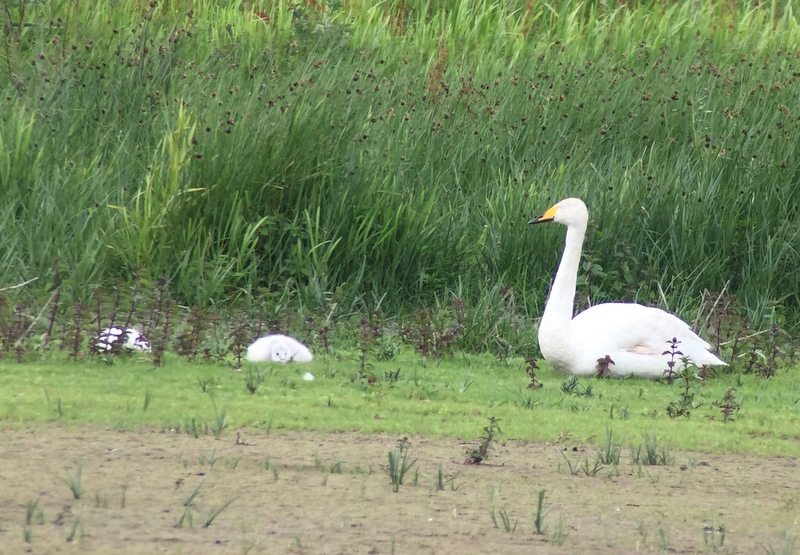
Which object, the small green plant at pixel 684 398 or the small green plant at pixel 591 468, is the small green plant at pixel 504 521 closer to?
the small green plant at pixel 591 468

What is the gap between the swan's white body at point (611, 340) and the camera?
273 inches

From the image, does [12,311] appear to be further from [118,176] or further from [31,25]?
[31,25]

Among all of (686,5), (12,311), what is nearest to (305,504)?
(12,311)

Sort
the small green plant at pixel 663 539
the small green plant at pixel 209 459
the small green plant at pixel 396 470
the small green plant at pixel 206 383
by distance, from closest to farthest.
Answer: the small green plant at pixel 663 539, the small green plant at pixel 396 470, the small green plant at pixel 209 459, the small green plant at pixel 206 383

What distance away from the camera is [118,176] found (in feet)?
28.2

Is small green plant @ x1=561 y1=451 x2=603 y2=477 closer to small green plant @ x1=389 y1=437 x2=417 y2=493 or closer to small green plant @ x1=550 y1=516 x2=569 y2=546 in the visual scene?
small green plant @ x1=389 y1=437 x2=417 y2=493

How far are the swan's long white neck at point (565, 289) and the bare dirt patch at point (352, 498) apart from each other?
1839 millimetres

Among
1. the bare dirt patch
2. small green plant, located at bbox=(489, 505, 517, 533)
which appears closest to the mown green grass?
the bare dirt patch

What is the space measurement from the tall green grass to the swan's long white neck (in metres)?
0.65

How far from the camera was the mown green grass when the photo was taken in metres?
5.31

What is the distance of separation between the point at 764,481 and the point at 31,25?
6.93m

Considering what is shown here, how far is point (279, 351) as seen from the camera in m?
6.68

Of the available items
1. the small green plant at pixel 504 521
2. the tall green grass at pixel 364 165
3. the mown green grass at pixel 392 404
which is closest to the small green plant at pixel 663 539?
the small green plant at pixel 504 521

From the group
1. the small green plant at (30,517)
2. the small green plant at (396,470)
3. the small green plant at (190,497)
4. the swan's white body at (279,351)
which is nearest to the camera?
the small green plant at (30,517)
